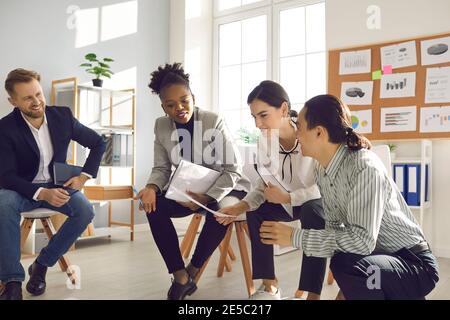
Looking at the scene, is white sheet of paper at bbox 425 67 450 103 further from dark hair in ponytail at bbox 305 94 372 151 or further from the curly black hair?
dark hair in ponytail at bbox 305 94 372 151

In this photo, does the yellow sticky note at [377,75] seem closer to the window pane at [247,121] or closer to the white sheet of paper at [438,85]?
the white sheet of paper at [438,85]

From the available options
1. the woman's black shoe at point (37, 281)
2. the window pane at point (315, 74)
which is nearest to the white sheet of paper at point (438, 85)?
the window pane at point (315, 74)

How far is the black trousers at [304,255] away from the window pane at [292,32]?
2513 mm

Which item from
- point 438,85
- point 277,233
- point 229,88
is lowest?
point 277,233

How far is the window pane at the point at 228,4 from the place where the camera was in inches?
170

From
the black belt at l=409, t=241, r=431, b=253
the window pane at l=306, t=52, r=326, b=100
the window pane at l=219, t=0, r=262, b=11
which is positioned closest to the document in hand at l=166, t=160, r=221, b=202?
the black belt at l=409, t=241, r=431, b=253

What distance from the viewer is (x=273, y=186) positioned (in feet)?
5.46

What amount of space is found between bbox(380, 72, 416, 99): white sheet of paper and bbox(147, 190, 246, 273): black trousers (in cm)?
→ 189

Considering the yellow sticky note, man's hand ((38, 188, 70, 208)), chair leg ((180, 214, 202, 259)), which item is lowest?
chair leg ((180, 214, 202, 259))

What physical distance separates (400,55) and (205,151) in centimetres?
186

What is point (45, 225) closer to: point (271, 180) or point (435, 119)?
point (271, 180)

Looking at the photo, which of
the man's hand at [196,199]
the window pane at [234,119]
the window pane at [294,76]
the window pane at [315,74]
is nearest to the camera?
the man's hand at [196,199]

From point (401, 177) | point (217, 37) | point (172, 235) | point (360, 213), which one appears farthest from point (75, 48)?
point (360, 213)

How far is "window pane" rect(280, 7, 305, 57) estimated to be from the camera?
391cm
